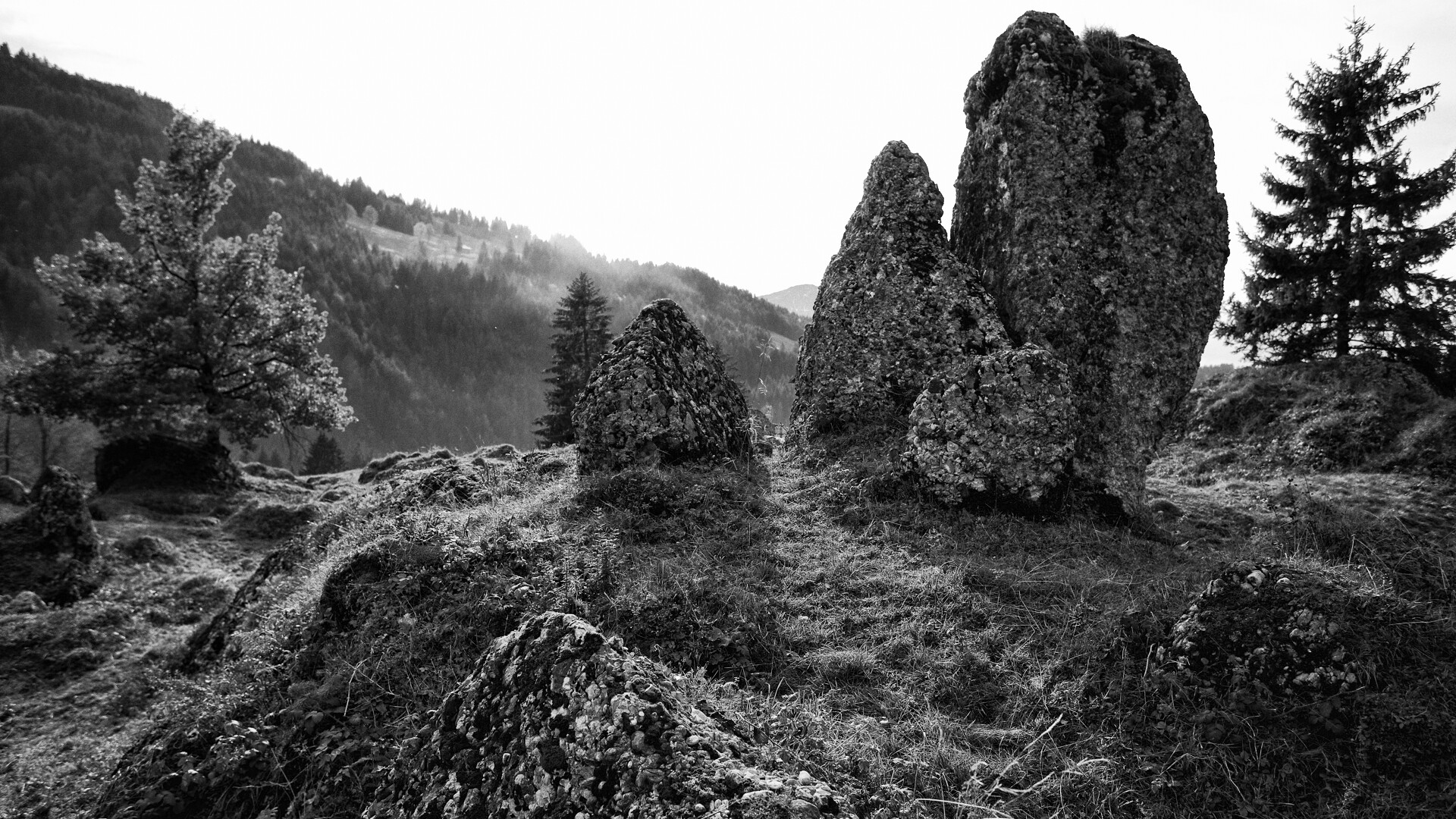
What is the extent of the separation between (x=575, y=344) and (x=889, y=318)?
24.2 m

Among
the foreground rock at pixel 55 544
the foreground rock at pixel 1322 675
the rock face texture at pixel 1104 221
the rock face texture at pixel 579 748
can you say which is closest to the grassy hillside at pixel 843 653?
the foreground rock at pixel 1322 675

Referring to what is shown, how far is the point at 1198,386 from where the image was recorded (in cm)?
1620

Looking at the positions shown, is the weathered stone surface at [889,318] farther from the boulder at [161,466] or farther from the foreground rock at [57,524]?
the boulder at [161,466]

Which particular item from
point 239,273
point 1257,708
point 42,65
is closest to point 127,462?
point 239,273

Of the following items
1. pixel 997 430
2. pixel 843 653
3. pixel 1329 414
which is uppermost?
pixel 1329 414

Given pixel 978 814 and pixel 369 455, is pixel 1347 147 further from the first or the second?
pixel 369 455

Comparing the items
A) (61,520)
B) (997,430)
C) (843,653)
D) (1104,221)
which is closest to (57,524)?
(61,520)

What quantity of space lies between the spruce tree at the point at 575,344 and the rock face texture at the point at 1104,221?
22.9 metres

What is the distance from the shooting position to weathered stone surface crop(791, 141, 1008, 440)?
31.0 feet

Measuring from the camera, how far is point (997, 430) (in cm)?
743

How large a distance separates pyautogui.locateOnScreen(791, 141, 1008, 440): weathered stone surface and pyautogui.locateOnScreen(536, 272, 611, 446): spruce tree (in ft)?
70.3

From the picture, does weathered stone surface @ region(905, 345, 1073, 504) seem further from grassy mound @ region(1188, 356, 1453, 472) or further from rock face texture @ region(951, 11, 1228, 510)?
Result: grassy mound @ region(1188, 356, 1453, 472)

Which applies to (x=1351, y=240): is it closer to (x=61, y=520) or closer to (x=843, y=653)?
(x=843, y=653)

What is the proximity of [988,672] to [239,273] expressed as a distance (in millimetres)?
27309
